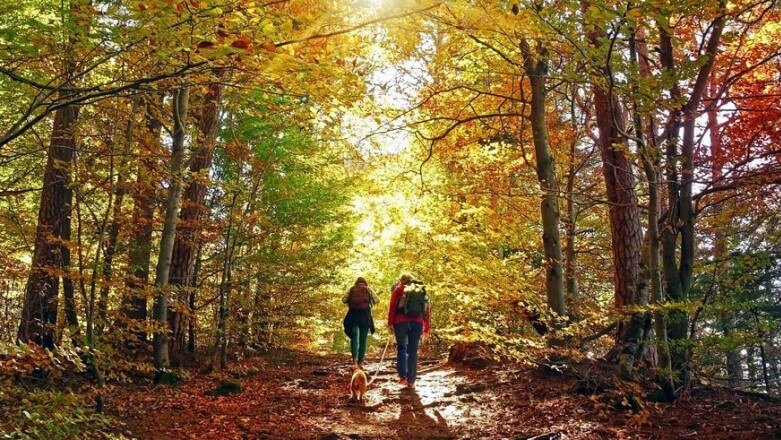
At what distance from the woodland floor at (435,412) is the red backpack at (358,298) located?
1455mm

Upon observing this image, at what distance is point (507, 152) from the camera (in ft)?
38.2

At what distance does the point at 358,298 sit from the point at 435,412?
10.2 ft

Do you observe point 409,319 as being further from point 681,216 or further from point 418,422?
point 681,216

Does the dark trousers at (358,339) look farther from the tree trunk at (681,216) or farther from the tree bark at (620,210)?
the tree trunk at (681,216)

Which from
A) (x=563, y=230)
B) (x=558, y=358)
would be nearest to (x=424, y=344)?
(x=563, y=230)

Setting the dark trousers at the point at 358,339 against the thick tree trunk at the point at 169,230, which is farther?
the dark trousers at the point at 358,339

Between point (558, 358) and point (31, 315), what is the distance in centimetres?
819

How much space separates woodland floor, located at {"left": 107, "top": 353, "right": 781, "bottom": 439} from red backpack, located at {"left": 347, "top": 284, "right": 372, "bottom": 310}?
4.77 feet

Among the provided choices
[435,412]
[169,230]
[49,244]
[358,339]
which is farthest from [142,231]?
[435,412]

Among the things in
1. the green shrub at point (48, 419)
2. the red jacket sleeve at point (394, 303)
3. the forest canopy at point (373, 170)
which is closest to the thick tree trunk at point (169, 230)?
the forest canopy at point (373, 170)

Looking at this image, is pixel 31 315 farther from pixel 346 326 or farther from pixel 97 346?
pixel 346 326

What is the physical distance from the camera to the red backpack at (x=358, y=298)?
9.56 metres

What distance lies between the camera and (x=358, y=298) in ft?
31.4

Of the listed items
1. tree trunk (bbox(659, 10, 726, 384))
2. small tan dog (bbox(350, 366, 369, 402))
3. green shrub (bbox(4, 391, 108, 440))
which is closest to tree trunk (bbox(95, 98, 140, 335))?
→ green shrub (bbox(4, 391, 108, 440))
